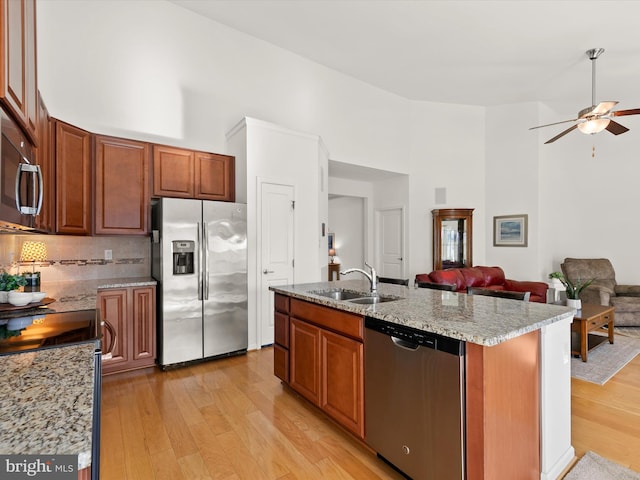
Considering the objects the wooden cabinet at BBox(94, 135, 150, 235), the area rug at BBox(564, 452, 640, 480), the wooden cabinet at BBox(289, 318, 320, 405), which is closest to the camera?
the area rug at BBox(564, 452, 640, 480)

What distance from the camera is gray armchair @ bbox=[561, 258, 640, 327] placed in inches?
195

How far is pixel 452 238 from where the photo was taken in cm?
677

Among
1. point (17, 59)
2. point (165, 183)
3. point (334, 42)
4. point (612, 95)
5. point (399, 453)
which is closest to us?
point (17, 59)

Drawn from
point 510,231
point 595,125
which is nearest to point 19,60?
A: point 595,125

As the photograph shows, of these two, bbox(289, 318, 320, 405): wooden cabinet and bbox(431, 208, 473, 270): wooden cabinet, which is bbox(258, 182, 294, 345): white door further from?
bbox(431, 208, 473, 270): wooden cabinet

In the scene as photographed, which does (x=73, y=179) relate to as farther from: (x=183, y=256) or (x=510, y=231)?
(x=510, y=231)

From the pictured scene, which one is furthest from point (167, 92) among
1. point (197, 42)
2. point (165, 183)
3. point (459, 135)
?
point (459, 135)

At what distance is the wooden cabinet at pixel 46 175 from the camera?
2.47 meters

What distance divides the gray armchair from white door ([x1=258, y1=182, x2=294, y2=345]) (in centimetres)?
457

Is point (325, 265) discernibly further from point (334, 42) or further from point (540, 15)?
point (540, 15)

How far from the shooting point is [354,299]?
2604 mm

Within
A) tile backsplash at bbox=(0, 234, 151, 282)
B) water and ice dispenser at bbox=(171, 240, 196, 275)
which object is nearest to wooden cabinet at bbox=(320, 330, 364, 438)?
water and ice dispenser at bbox=(171, 240, 196, 275)

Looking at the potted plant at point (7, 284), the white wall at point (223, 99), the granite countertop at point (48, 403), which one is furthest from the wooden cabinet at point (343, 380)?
the white wall at point (223, 99)

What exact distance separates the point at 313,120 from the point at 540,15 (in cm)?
319
